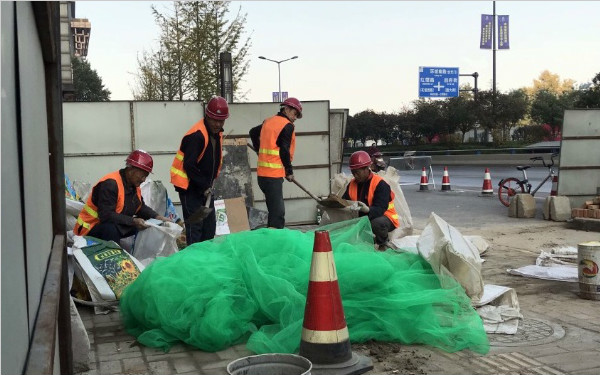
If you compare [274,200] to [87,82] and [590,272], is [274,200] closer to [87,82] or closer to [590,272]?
[590,272]

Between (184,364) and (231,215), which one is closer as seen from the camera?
(184,364)

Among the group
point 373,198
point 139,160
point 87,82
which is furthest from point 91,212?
point 87,82

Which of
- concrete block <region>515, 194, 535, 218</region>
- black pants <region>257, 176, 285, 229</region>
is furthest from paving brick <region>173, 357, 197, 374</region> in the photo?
concrete block <region>515, 194, 535, 218</region>

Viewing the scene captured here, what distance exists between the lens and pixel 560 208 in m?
11.6

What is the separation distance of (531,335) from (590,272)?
1.39m

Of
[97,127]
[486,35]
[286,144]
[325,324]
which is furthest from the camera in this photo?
[486,35]

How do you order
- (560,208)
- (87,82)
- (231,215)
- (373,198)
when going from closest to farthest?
(373,198)
(231,215)
(560,208)
(87,82)

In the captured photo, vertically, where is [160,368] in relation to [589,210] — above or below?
below

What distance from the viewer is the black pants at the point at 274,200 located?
817 centimetres

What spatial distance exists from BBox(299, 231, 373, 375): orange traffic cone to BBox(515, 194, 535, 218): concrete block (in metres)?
9.11

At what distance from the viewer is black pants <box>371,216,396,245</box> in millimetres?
6883

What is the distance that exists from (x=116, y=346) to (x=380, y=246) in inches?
129

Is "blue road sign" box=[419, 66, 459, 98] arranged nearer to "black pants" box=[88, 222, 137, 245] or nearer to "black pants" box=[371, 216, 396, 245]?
"black pants" box=[371, 216, 396, 245]

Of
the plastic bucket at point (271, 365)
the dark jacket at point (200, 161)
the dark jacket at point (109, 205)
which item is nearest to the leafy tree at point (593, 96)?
the dark jacket at point (200, 161)
